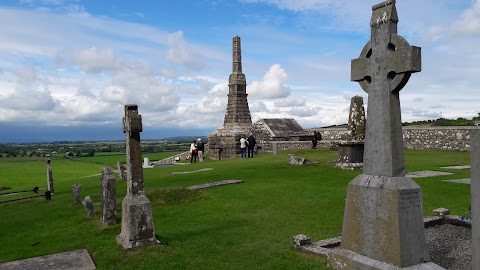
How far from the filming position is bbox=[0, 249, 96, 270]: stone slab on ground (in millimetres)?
7488

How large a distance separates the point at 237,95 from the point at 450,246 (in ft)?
110

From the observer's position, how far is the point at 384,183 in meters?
5.82

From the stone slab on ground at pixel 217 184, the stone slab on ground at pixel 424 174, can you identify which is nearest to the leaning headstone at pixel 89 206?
the stone slab on ground at pixel 217 184

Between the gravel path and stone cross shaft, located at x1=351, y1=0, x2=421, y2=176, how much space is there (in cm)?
223

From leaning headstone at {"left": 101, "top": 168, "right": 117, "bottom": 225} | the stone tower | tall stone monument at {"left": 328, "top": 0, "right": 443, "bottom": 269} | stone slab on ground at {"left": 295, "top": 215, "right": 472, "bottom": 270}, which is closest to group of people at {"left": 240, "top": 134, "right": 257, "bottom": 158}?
the stone tower

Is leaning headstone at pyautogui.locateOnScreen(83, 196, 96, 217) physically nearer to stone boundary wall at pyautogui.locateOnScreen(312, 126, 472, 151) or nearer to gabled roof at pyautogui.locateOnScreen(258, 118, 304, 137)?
stone boundary wall at pyautogui.locateOnScreen(312, 126, 472, 151)

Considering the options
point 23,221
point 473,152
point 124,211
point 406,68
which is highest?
point 406,68

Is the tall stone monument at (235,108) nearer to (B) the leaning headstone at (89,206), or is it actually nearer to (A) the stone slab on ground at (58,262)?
(B) the leaning headstone at (89,206)

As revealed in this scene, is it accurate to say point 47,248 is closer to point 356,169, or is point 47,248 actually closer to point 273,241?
point 273,241

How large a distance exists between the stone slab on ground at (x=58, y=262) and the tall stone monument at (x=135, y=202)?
83 cm

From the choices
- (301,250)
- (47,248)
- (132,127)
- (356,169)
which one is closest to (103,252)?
(47,248)

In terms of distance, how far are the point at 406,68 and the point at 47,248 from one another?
8.35 m

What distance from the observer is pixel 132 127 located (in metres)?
8.51

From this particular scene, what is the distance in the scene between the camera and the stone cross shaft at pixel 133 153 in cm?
845
